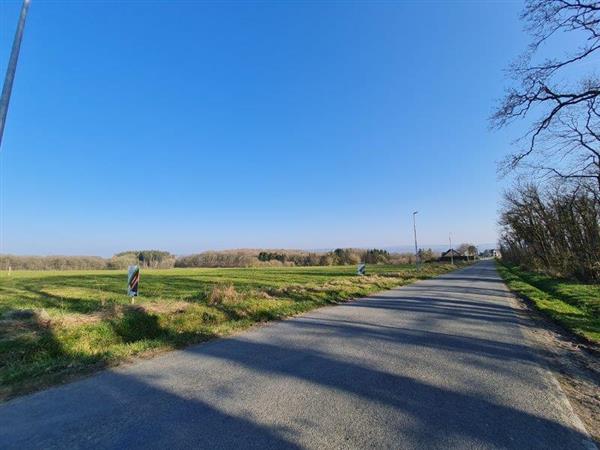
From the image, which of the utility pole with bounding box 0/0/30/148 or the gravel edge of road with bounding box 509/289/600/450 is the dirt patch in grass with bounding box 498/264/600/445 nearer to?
the gravel edge of road with bounding box 509/289/600/450

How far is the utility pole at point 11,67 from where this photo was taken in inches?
219

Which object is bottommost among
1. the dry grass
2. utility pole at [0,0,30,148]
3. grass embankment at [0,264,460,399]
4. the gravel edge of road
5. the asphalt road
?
the gravel edge of road

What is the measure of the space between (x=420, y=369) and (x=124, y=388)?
443 centimetres

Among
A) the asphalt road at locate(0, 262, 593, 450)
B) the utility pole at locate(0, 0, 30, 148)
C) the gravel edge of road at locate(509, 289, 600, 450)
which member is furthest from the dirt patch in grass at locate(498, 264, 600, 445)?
the utility pole at locate(0, 0, 30, 148)

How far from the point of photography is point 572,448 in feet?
11.4

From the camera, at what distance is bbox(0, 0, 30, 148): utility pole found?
5.56 m

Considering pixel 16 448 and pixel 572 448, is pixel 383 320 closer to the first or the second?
pixel 572 448

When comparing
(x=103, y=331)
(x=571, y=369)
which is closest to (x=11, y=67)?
(x=103, y=331)

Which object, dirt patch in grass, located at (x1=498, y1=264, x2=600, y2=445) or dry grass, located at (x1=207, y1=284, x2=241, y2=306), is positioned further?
dry grass, located at (x1=207, y1=284, x2=241, y2=306)

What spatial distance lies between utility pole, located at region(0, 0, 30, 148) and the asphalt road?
4136mm

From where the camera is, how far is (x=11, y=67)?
231 inches

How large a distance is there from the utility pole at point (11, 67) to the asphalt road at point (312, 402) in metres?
4.14

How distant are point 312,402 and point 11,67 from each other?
6.74m

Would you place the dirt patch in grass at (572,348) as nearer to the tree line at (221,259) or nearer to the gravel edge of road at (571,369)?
the gravel edge of road at (571,369)
